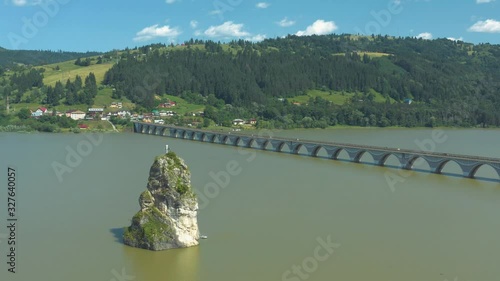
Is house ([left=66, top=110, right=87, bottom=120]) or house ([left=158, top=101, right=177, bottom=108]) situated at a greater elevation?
house ([left=158, top=101, right=177, bottom=108])

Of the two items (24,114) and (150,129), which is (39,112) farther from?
(150,129)

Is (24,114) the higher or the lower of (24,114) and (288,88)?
the lower

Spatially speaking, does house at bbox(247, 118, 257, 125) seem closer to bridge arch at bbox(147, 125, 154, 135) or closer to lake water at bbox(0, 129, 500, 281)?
bridge arch at bbox(147, 125, 154, 135)

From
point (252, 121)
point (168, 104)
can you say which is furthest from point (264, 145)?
point (168, 104)

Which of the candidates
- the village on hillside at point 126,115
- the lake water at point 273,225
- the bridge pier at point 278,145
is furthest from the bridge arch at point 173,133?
the lake water at point 273,225

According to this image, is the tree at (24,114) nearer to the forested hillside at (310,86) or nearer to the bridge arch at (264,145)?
the forested hillside at (310,86)

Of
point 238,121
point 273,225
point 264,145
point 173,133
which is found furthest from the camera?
point 238,121

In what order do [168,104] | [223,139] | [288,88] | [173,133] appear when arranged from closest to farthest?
[223,139] → [173,133] → [168,104] → [288,88]

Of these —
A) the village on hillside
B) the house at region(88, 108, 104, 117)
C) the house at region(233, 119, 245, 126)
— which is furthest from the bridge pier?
the house at region(88, 108, 104, 117)
